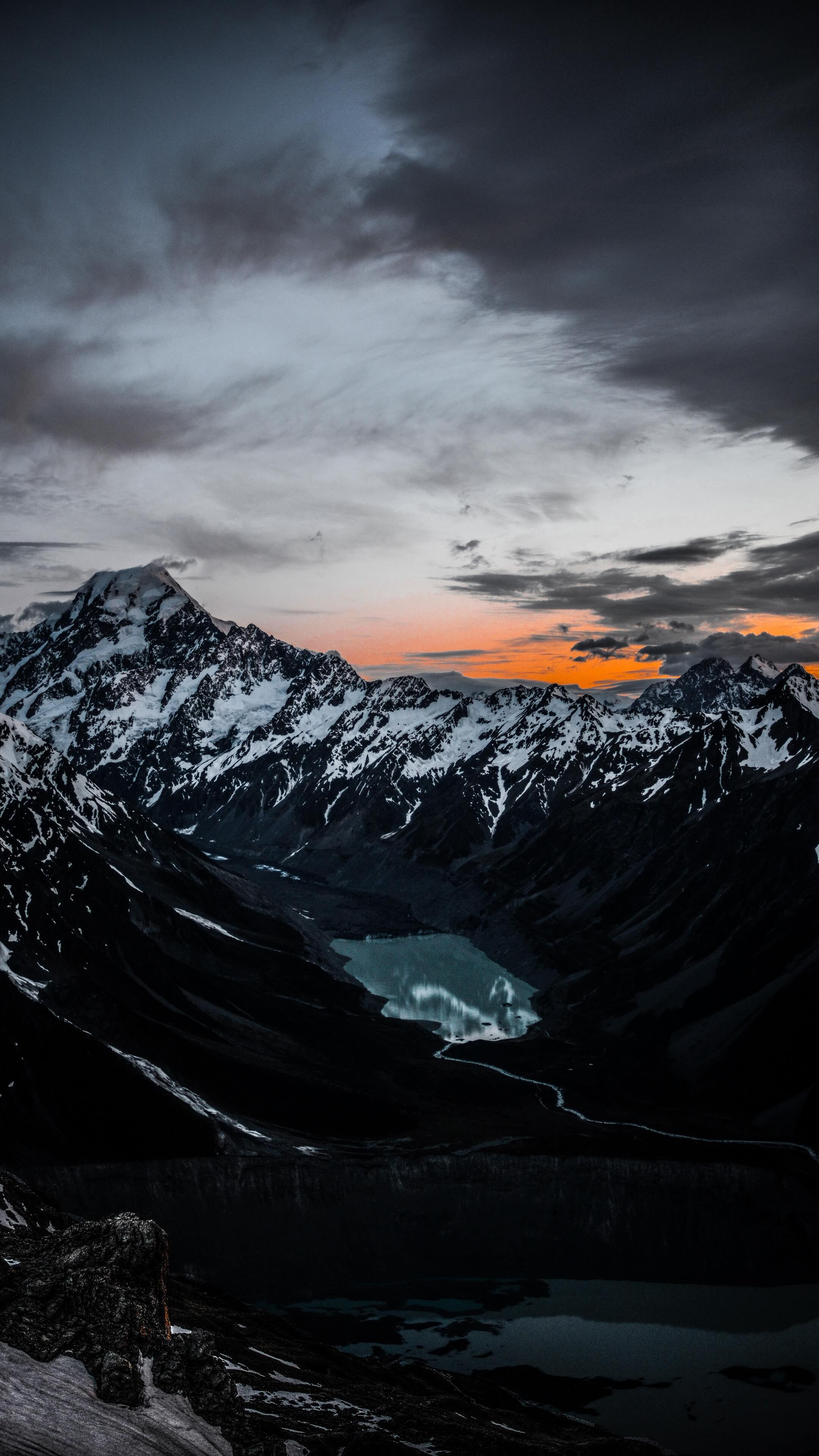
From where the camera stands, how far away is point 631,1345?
269ft

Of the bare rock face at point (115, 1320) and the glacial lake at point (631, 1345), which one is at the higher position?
the bare rock face at point (115, 1320)

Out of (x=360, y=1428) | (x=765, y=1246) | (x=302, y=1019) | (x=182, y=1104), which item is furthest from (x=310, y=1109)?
(x=360, y=1428)

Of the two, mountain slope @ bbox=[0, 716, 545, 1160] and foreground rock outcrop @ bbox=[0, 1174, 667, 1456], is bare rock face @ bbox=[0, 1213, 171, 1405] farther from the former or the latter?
mountain slope @ bbox=[0, 716, 545, 1160]

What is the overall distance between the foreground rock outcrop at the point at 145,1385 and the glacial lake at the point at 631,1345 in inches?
890

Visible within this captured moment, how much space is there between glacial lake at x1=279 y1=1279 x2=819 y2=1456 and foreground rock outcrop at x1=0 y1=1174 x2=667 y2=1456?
22.6 m

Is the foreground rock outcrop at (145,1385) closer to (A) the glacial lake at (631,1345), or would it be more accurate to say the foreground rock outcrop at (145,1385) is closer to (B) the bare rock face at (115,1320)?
(B) the bare rock face at (115,1320)

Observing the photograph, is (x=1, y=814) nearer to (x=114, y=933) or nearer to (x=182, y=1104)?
(x=114, y=933)

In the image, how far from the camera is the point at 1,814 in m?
174

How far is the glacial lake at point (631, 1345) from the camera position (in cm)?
7025

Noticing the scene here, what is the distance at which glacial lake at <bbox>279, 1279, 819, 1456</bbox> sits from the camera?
70.2m

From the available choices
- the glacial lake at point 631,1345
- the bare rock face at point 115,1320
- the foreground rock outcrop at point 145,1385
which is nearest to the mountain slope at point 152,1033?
the glacial lake at point 631,1345

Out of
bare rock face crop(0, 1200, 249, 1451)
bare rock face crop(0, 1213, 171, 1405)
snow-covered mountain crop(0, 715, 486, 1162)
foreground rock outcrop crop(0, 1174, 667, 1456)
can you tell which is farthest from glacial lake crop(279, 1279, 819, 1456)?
bare rock face crop(0, 1213, 171, 1405)

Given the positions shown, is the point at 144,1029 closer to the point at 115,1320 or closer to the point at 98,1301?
the point at 98,1301

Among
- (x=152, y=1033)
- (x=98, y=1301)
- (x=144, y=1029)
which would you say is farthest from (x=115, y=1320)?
(x=144, y=1029)
